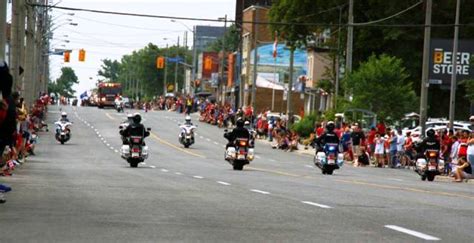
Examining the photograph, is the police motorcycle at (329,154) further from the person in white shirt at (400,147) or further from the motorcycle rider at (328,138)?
the person in white shirt at (400,147)

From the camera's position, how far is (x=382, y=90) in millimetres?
65688

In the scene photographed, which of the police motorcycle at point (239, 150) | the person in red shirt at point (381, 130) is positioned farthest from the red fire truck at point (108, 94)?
the police motorcycle at point (239, 150)

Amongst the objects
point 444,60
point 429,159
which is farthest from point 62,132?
point 429,159

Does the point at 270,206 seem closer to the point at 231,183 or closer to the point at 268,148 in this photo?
the point at 231,183

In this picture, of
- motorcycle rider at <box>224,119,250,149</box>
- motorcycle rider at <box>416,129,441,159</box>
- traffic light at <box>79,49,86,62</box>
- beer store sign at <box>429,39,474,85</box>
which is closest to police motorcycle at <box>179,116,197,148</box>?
beer store sign at <box>429,39,474,85</box>

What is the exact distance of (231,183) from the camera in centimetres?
2823

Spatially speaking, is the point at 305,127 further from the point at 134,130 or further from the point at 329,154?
the point at 329,154

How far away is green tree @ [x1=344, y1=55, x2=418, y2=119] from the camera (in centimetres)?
6569

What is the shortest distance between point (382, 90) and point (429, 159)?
26.6 meters

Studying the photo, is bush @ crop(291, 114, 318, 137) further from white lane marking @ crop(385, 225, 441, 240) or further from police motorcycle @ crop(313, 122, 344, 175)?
white lane marking @ crop(385, 225, 441, 240)

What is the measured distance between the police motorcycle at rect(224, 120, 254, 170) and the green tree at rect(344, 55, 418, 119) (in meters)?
25.8

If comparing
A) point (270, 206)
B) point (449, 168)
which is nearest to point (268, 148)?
point (449, 168)

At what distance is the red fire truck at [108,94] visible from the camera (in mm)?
142750

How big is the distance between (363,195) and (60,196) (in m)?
5.79
